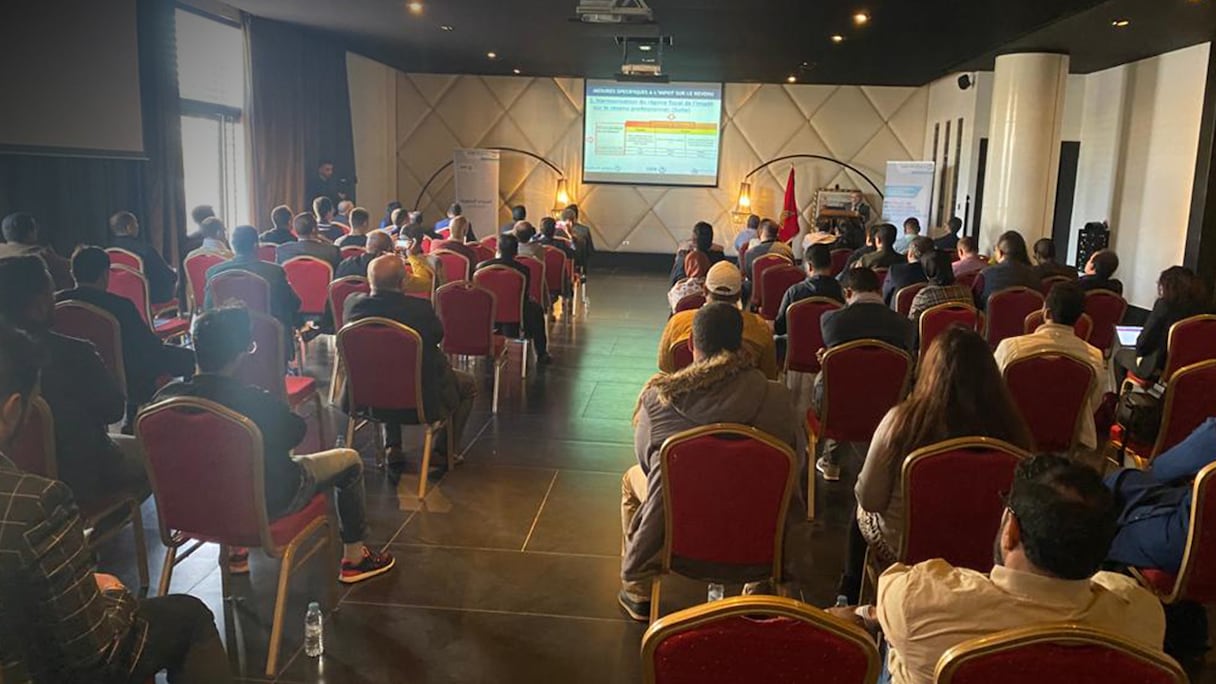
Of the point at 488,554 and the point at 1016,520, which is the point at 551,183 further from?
the point at 1016,520

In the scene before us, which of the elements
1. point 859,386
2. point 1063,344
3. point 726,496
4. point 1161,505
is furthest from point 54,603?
point 1063,344

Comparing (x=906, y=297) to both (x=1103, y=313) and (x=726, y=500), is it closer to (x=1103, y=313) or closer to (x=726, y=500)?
(x=1103, y=313)

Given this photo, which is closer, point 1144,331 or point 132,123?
point 1144,331

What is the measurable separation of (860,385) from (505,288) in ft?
11.8

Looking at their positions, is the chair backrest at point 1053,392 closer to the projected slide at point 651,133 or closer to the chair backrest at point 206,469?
the chair backrest at point 206,469

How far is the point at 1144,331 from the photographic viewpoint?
562 cm

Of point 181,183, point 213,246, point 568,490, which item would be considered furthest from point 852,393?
point 181,183

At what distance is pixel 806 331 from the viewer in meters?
5.80

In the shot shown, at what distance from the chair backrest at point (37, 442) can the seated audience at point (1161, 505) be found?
3.46m

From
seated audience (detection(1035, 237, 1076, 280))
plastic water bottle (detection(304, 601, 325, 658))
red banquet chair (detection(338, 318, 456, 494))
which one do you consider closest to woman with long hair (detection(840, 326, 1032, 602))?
plastic water bottle (detection(304, 601, 325, 658))

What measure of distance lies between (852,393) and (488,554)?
188 cm

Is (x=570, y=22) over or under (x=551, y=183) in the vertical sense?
over

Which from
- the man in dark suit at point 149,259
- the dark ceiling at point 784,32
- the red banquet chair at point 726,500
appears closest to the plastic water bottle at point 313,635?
the red banquet chair at point 726,500

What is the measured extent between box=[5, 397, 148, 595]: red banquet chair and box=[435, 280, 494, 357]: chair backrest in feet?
9.88
